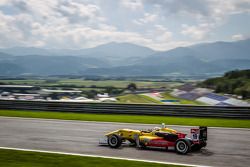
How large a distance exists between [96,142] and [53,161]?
298cm

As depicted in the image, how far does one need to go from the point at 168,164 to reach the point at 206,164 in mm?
855

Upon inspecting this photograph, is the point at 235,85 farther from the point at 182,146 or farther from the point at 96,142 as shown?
the point at 182,146

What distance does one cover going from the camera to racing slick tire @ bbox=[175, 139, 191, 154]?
31.0 ft

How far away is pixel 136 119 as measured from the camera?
17531 millimetres

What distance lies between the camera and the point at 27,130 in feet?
46.2

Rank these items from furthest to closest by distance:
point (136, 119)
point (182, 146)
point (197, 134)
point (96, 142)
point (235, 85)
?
point (235, 85) < point (136, 119) < point (96, 142) < point (197, 134) < point (182, 146)

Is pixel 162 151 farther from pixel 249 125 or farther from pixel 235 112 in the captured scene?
pixel 235 112

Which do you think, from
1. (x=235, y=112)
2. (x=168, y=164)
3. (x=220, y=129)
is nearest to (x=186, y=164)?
A: (x=168, y=164)

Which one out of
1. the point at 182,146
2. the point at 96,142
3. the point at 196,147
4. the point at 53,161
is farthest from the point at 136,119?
the point at 53,161

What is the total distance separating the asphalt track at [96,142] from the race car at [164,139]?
0.19 m

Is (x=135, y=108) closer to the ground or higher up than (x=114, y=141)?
higher up

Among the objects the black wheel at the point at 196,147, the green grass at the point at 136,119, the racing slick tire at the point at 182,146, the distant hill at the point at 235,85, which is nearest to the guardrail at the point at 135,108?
the green grass at the point at 136,119

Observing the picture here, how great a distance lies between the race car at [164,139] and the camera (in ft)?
31.5

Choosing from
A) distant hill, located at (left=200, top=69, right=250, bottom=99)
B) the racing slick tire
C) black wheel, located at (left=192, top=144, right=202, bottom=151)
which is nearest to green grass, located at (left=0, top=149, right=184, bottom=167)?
the racing slick tire
